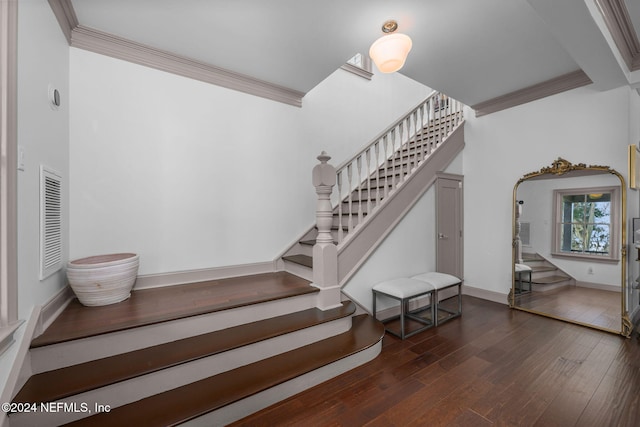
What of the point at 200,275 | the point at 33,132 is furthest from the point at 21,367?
the point at 200,275

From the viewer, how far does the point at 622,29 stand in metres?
2.30

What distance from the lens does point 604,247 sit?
2.92 meters

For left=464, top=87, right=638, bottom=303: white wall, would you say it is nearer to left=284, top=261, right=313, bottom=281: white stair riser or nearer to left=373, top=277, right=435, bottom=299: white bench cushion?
left=373, top=277, right=435, bottom=299: white bench cushion

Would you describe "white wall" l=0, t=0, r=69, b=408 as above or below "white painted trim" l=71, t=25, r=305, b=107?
below

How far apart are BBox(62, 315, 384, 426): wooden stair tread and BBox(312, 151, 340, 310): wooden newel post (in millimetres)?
389

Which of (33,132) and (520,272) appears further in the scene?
(520,272)

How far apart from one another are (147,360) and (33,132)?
1599 mm

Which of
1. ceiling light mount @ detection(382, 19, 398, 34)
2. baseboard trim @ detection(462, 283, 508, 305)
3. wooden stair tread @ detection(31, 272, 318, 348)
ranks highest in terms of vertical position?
ceiling light mount @ detection(382, 19, 398, 34)

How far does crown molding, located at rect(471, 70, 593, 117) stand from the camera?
3062 millimetres

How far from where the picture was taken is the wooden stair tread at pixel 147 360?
4.62 feet

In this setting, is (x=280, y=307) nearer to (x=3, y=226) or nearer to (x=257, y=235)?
(x=257, y=235)

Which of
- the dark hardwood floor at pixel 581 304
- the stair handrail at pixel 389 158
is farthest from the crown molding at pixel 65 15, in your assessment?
the dark hardwood floor at pixel 581 304

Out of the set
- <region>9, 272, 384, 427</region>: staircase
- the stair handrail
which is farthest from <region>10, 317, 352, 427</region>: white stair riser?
the stair handrail

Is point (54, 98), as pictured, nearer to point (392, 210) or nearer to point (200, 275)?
point (200, 275)
